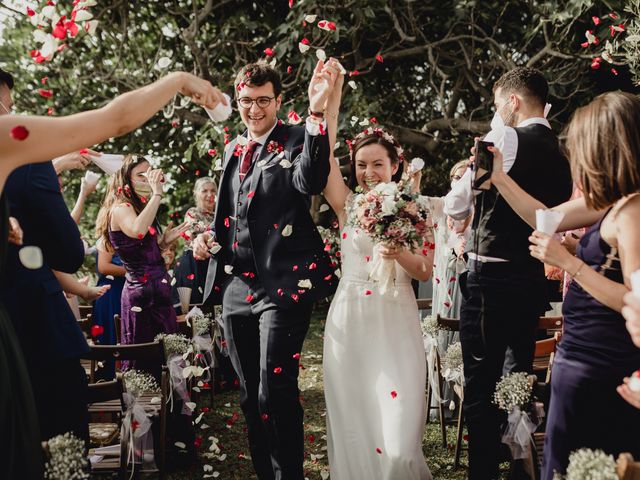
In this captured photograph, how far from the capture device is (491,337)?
3.56 m

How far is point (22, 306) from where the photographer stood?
2.57 metres

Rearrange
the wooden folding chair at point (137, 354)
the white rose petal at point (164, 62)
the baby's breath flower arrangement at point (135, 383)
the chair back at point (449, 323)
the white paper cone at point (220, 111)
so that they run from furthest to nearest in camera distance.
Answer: the chair back at point (449, 323) → the white rose petal at point (164, 62) → the baby's breath flower arrangement at point (135, 383) → the wooden folding chair at point (137, 354) → the white paper cone at point (220, 111)

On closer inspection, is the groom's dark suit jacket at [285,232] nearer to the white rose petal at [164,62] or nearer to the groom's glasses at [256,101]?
the groom's glasses at [256,101]

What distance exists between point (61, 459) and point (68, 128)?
120cm

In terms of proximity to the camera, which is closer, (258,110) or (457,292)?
(258,110)

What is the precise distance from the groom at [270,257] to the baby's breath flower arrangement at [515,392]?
1.10m

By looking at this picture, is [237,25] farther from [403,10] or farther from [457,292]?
[457,292]

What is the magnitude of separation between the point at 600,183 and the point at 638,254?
0.30m

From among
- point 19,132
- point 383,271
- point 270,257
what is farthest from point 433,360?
point 19,132

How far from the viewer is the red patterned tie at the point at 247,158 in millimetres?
3689

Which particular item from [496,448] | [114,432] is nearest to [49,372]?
[114,432]

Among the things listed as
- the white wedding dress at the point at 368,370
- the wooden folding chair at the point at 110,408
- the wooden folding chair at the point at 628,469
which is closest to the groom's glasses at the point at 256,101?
the white wedding dress at the point at 368,370

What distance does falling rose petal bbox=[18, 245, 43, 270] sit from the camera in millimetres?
2510

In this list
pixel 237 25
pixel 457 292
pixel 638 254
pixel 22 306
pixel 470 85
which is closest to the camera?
pixel 638 254
